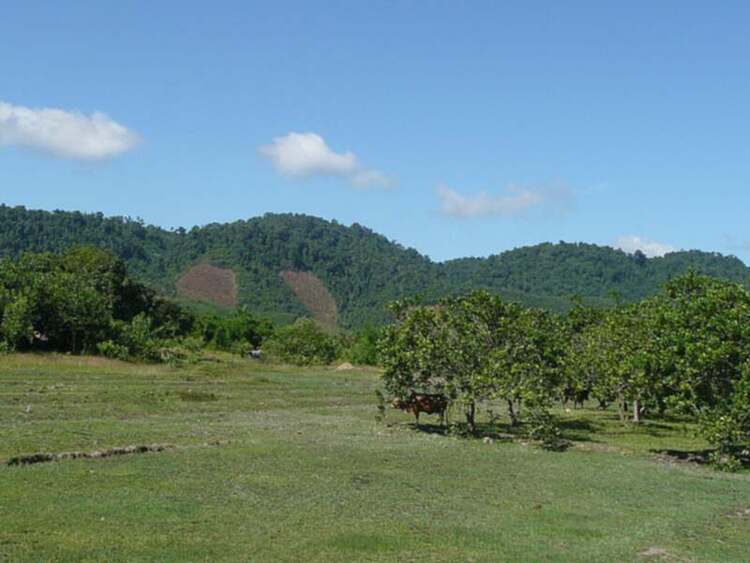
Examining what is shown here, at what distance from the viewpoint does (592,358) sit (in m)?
46.9

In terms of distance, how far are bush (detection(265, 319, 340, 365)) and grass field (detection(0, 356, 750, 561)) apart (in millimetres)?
70107

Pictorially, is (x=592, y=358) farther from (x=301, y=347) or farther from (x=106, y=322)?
(x=301, y=347)

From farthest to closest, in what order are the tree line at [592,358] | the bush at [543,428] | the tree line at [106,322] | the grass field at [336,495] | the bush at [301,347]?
1. the bush at [301,347]
2. the tree line at [106,322]
3. the bush at [543,428]
4. the tree line at [592,358]
5. the grass field at [336,495]

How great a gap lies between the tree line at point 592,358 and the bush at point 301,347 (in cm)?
6564

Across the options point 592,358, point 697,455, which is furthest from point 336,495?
point 592,358

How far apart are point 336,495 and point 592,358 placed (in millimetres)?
29409

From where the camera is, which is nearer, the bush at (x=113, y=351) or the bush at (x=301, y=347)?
the bush at (x=113, y=351)

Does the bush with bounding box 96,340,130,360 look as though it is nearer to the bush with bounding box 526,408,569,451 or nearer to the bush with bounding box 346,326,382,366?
the bush with bounding box 346,326,382,366

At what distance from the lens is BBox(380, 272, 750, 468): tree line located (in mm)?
29281

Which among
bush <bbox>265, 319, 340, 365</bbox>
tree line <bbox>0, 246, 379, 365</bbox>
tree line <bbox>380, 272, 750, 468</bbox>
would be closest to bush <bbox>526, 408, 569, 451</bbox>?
tree line <bbox>380, 272, 750, 468</bbox>

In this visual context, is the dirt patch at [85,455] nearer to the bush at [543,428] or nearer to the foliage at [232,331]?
the bush at [543,428]

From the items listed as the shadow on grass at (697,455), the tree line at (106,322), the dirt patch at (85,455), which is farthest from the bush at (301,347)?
the dirt patch at (85,455)

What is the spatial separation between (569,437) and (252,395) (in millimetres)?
22432

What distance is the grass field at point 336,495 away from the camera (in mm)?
15781
